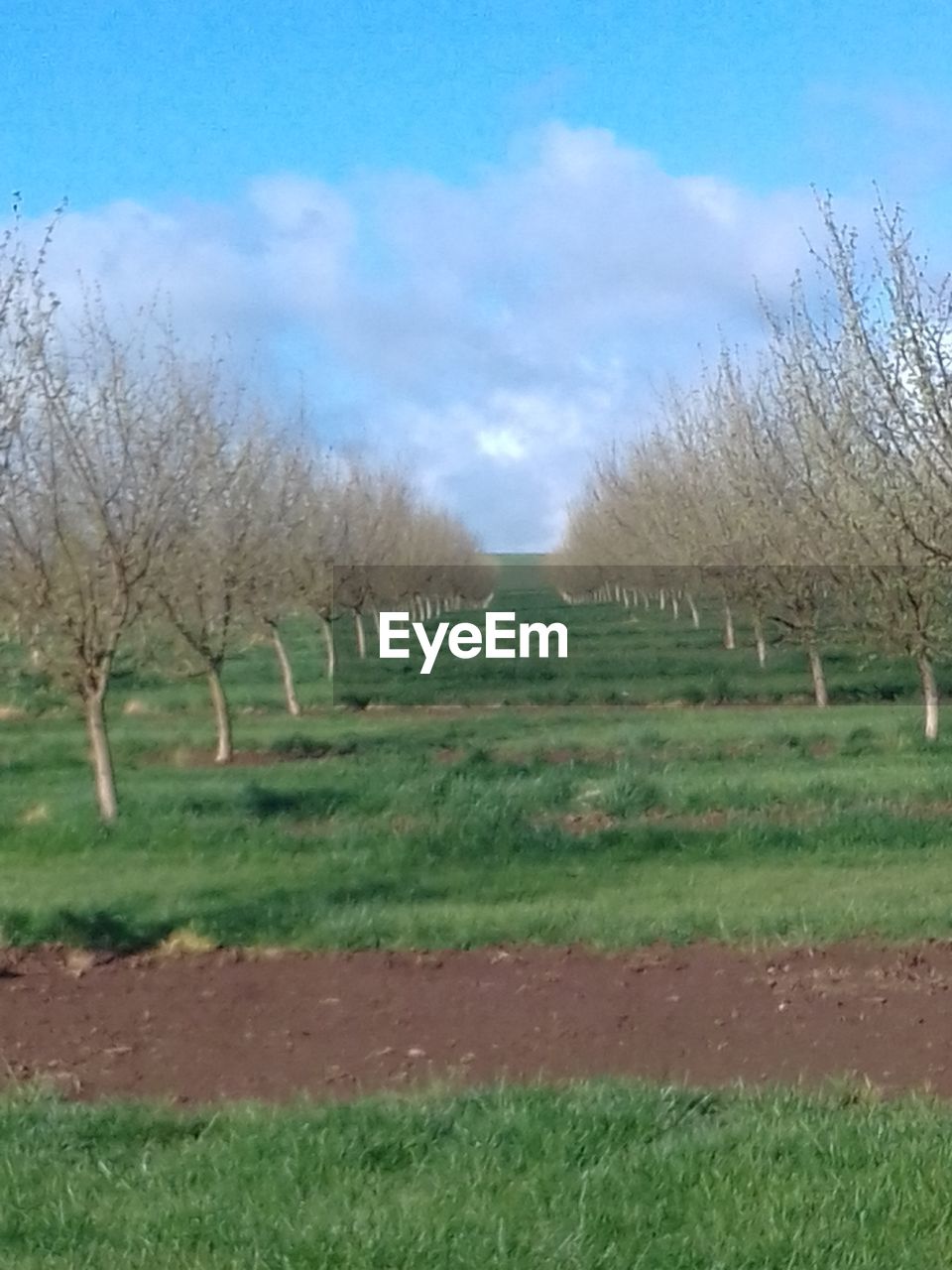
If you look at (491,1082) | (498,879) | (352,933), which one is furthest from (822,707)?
(491,1082)

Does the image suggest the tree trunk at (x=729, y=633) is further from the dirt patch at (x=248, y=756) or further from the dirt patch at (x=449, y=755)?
A: the dirt patch at (x=248, y=756)

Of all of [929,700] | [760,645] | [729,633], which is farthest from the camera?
[729,633]

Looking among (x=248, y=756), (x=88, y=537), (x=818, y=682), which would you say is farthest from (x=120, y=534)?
(x=818, y=682)

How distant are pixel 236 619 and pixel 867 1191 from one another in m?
16.1

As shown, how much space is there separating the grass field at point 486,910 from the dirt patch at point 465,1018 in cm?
52

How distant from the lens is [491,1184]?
14.5ft

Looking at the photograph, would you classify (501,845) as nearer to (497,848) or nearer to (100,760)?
(497,848)

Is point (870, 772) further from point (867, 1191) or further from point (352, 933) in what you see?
point (867, 1191)

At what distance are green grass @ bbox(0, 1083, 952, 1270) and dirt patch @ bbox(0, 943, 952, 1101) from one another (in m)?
0.74

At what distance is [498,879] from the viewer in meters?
10.9

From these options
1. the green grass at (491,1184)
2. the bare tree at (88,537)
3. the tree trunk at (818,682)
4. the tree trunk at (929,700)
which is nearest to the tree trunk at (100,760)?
the bare tree at (88,537)

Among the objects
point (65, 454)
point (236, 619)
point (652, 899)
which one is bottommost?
point (652, 899)

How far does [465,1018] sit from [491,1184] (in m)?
2.72

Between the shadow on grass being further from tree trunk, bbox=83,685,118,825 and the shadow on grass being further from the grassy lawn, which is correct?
tree trunk, bbox=83,685,118,825
